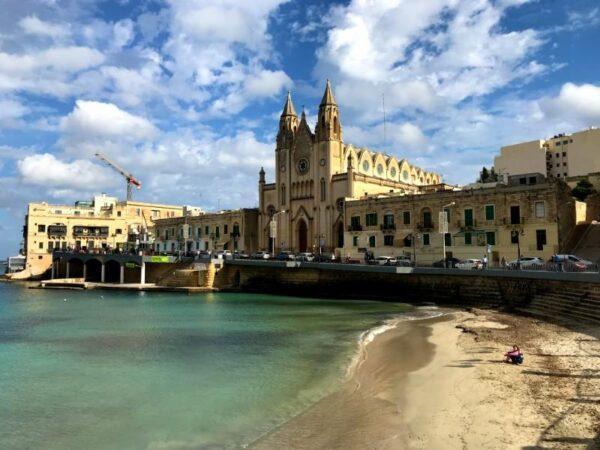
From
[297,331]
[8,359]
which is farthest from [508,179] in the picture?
[8,359]

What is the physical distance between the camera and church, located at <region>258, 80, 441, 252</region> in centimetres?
7231

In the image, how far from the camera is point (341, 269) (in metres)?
54.3

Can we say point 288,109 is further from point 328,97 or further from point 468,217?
point 468,217

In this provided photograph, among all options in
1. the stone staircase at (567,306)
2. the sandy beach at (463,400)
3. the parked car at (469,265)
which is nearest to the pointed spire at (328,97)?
the parked car at (469,265)

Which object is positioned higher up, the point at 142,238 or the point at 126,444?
the point at 142,238

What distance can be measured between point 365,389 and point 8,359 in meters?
17.4

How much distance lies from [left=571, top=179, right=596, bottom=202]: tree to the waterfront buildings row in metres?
5.23

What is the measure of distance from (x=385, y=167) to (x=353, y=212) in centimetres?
2152

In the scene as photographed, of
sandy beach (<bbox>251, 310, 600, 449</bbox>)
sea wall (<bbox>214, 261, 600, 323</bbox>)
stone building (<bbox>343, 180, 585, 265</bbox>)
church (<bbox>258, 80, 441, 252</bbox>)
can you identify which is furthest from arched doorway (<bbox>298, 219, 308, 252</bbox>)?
sandy beach (<bbox>251, 310, 600, 449</bbox>)

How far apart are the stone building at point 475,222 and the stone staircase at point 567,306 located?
12.4 metres

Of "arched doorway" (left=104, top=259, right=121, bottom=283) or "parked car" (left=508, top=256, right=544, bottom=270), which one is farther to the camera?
"arched doorway" (left=104, top=259, right=121, bottom=283)

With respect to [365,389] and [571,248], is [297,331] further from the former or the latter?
[571,248]

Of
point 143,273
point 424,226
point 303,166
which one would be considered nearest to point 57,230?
point 143,273

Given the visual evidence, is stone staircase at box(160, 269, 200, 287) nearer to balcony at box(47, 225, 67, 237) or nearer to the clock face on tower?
the clock face on tower
